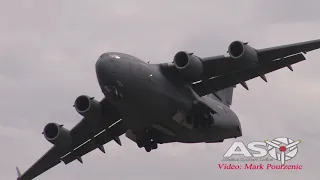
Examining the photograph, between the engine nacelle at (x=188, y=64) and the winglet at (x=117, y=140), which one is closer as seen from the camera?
the engine nacelle at (x=188, y=64)

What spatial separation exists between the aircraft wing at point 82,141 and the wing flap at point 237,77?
3961 millimetres

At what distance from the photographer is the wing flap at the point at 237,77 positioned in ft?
97.9

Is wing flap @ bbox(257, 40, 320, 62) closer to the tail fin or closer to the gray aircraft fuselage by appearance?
the gray aircraft fuselage

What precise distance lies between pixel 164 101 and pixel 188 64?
5.96 ft

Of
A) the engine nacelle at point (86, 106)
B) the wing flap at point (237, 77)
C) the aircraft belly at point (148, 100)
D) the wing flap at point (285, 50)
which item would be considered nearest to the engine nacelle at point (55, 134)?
the engine nacelle at point (86, 106)

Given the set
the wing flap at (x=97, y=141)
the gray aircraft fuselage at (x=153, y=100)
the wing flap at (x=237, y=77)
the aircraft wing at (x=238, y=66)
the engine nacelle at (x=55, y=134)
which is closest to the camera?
the gray aircraft fuselage at (x=153, y=100)

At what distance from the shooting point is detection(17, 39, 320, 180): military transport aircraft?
91.3 feet

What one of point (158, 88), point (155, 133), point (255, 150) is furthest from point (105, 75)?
point (255, 150)

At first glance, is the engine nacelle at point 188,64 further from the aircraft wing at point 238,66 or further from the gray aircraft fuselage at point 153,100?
the gray aircraft fuselage at point 153,100

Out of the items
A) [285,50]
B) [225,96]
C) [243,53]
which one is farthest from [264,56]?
[225,96]

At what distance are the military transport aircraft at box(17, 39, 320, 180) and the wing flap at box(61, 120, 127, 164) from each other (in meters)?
0.04

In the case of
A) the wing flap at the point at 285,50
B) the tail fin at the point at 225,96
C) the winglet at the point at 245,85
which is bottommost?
the winglet at the point at 245,85

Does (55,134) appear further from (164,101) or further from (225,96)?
(225,96)

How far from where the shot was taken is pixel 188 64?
2806 cm
